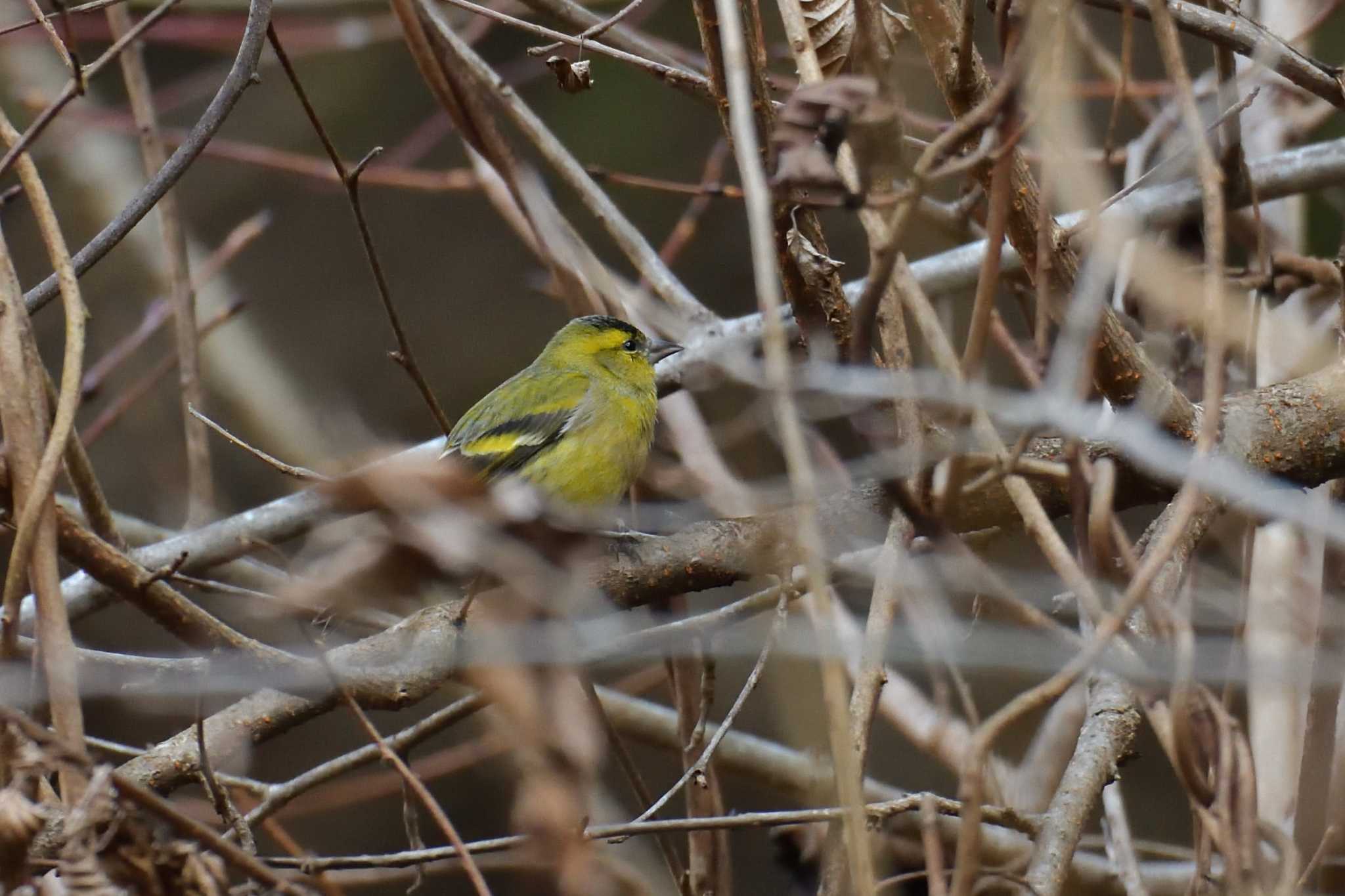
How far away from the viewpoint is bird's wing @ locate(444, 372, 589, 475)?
4512 mm

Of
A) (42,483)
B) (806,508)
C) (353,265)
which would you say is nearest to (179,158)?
(42,483)

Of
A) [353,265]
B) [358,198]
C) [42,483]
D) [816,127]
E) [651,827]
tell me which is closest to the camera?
[816,127]

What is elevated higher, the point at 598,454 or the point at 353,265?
the point at 598,454

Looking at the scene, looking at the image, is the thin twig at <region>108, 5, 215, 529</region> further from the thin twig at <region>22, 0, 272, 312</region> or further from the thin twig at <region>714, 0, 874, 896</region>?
the thin twig at <region>714, 0, 874, 896</region>

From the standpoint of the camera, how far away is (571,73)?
2514mm

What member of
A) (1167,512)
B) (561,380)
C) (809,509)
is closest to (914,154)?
(561,380)

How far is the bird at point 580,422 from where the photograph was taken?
14.4ft

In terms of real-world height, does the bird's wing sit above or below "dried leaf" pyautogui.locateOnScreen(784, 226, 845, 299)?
below

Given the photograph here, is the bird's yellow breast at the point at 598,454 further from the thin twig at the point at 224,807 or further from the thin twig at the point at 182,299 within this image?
the thin twig at the point at 224,807

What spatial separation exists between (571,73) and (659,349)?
2.21 meters

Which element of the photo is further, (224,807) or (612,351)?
(612,351)

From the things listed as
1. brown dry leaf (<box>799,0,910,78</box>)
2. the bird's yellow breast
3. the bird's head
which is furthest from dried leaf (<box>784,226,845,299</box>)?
the bird's head

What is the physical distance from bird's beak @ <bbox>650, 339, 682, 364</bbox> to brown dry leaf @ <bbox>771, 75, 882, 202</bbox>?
9.81 ft

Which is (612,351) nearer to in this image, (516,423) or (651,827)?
(516,423)
